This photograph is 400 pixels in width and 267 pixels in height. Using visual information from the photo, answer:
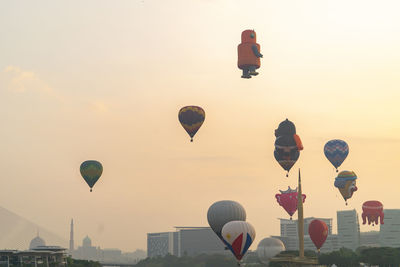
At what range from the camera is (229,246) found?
87.1 m

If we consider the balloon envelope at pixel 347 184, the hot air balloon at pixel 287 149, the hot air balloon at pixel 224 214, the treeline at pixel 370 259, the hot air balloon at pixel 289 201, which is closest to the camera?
the hot air balloon at pixel 224 214

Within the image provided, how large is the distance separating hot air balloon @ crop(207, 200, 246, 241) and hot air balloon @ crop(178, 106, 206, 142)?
12.3m

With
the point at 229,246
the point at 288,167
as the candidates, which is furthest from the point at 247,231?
the point at 288,167

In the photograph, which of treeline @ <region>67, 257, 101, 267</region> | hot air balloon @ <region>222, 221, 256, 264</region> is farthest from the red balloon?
treeline @ <region>67, 257, 101, 267</region>

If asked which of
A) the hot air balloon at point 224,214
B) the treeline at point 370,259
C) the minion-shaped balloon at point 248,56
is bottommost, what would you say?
the treeline at point 370,259

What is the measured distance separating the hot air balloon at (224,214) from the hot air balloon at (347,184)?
146 feet

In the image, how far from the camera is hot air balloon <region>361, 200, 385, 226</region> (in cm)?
18888

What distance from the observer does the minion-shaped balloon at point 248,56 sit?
9250 cm

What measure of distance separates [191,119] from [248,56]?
56.9ft

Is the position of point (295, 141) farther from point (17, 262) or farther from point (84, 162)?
point (17, 262)

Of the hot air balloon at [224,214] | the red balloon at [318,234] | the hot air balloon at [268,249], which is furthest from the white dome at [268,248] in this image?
the hot air balloon at [224,214]

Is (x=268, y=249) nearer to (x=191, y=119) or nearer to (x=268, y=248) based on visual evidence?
(x=268, y=248)

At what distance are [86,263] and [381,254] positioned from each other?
240 feet

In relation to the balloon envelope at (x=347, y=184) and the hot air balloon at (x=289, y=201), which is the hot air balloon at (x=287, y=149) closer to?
the hot air balloon at (x=289, y=201)
